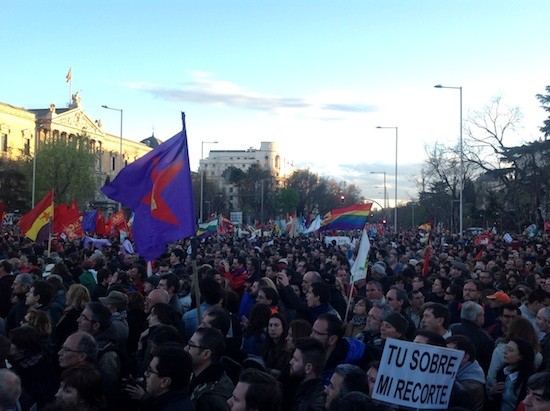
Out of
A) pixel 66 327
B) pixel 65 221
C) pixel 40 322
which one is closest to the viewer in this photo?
pixel 40 322

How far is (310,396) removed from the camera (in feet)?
16.7

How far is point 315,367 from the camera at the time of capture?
5246 millimetres

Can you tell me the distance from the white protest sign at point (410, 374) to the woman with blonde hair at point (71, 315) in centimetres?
366

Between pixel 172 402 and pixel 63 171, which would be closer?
pixel 172 402

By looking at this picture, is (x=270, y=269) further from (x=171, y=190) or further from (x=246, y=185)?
(x=246, y=185)

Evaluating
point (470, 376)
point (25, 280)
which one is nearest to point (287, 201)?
point (25, 280)

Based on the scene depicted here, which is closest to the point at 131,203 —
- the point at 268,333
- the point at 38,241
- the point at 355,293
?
the point at 268,333

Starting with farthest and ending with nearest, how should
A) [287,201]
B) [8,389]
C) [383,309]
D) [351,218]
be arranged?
[287,201]
[351,218]
[383,309]
[8,389]

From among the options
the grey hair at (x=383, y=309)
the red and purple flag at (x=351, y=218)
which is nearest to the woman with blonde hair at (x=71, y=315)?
the grey hair at (x=383, y=309)

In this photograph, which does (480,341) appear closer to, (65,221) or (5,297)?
(5,297)

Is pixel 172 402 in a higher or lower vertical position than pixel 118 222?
lower

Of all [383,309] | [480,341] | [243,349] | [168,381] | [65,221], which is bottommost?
[243,349]

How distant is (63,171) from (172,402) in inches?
2482

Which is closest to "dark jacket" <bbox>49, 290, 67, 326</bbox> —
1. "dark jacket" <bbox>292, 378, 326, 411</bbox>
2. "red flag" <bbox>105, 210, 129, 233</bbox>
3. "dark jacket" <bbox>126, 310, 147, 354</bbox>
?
"dark jacket" <bbox>126, 310, 147, 354</bbox>
